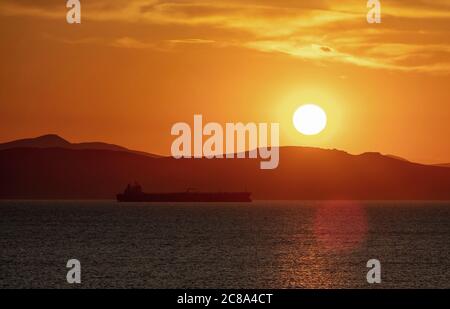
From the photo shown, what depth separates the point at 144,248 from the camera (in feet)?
A: 317

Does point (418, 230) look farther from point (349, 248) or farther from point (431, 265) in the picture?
point (431, 265)

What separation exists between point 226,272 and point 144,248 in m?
29.7
